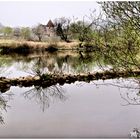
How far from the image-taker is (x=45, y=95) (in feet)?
39.7

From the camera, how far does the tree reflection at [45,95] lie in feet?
37.7

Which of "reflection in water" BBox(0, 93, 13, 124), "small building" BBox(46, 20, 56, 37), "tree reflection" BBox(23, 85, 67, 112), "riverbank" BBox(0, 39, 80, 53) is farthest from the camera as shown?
"small building" BBox(46, 20, 56, 37)

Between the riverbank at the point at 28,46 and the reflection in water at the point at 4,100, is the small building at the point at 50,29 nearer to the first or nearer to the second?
the riverbank at the point at 28,46

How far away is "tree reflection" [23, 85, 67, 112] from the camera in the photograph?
11.5 m

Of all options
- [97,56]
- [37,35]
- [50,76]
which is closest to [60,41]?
[37,35]

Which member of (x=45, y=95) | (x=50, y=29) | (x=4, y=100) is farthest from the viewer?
(x=50, y=29)

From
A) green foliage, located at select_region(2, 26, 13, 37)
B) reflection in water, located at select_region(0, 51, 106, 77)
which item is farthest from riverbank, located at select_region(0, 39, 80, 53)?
reflection in water, located at select_region(0, 51, 106, 77)

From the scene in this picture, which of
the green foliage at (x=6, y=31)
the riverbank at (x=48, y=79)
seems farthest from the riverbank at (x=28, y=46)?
the riverbank at (x=48, y=79)

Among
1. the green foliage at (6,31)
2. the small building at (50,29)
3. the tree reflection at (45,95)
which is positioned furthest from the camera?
Result: the small building at (50,29)

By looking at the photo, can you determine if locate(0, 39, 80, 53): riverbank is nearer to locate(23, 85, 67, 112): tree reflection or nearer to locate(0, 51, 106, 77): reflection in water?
locate(0, 51, 106, 77): reflection in water

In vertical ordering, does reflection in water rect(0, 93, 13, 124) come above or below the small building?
below

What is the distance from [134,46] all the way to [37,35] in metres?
35.3

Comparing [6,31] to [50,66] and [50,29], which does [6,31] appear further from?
[50,66]

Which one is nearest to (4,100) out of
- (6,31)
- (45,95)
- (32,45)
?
(45,95)
